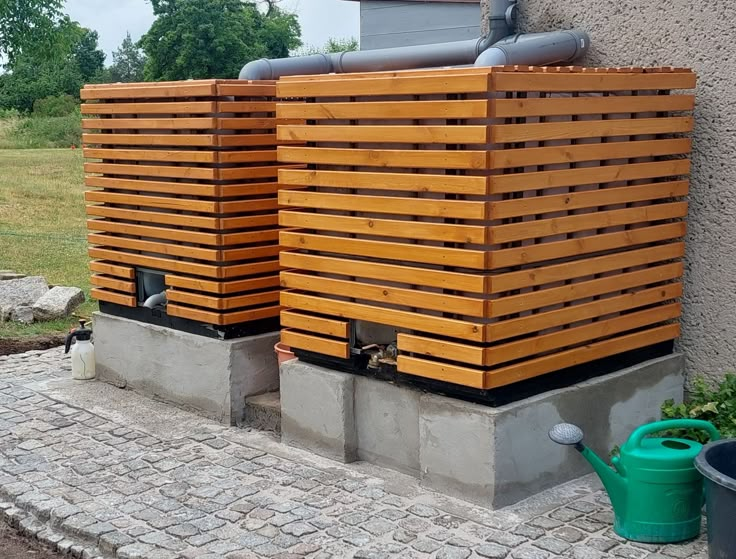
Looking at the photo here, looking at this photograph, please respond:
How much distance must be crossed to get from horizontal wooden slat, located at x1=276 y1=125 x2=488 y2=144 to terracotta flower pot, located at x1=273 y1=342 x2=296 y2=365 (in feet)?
4.61

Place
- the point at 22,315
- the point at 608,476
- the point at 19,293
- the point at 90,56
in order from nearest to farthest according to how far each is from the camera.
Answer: the point at 608,476 < the point at 22,315 < the point at 19,293 < the point at 90,56

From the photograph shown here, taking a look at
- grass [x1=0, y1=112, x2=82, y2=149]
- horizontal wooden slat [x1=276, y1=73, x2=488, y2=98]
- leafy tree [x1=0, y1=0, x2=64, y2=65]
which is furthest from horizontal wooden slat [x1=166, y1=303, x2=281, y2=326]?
grass [x1=0, y1=112, x2=82, y2=149]

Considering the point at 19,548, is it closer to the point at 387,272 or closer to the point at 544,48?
the point at 387,272

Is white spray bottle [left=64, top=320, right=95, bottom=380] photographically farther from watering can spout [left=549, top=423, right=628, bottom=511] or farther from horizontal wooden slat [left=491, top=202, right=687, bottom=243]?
watering can spout [left=549, top=423, right=628, bottom=511]

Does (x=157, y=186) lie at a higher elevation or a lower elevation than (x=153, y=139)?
lower

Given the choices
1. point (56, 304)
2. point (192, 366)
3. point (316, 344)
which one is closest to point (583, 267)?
point (316, 344)

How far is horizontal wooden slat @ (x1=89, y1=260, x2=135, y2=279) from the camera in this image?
7910 millimetres

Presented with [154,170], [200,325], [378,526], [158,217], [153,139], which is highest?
[153,139]

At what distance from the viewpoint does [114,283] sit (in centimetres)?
805

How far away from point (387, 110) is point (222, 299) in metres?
2.12

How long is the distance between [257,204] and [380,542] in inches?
112

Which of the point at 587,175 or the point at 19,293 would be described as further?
the point at 19,293

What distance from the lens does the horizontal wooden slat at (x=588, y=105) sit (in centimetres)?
531

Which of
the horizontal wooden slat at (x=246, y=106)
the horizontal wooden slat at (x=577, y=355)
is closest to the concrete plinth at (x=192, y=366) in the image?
the horizontal wooden slat at (x=246, y=106)
